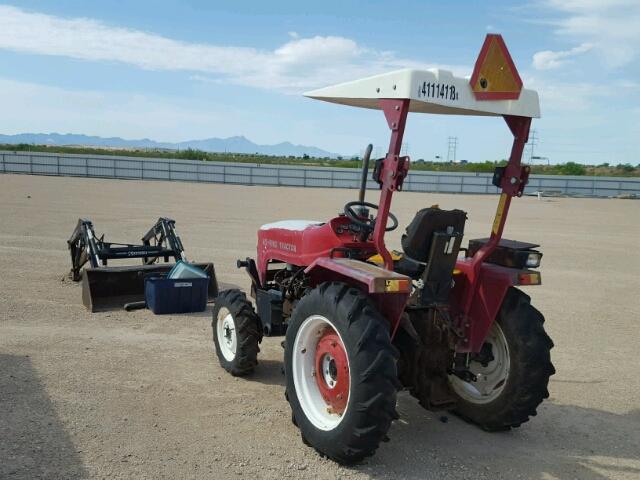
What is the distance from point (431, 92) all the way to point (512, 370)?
80.9 inches

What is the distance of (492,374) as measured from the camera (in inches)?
180

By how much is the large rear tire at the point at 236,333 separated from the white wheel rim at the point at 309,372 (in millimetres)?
1175

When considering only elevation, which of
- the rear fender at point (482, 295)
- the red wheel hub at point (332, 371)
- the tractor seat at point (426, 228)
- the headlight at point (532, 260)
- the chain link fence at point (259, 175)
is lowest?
the chain link fence at point (259, 175)

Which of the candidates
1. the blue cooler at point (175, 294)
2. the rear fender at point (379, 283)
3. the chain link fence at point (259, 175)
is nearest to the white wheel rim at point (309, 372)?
the rear fender at point (379, 283)

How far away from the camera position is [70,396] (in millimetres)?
4848

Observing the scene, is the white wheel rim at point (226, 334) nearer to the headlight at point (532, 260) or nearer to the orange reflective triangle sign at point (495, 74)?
the headlight at point (532, 260)

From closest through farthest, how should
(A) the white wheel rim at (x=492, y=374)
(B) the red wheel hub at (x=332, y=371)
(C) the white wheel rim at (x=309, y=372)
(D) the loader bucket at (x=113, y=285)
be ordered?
(B) the red wheel hub at (x=332, y=371), (C) the white wheel rim at (x=309, y=372), (A) the white wheel rim at (x=492, y=374), (D) the loader bucket at (x=113, y=285)

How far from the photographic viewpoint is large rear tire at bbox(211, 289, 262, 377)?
212 inches

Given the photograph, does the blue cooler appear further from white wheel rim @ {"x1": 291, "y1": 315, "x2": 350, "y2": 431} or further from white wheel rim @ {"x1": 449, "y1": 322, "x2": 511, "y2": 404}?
white wheel rim @ {"x1": 449, "y1": 322, "x2": 511, "y2": 404}

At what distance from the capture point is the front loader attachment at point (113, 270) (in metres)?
7.66

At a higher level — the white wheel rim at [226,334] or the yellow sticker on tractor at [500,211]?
the yellow sticker on tractor at [500,211]

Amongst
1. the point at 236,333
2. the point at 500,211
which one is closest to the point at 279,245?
the point at 236,333

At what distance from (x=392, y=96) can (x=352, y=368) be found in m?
1.66

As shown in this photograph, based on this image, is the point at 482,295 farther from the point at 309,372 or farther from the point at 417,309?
the point at 309,372
